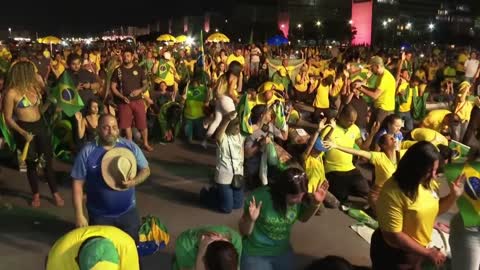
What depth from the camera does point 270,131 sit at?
726 centimetres

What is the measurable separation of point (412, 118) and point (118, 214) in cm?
765

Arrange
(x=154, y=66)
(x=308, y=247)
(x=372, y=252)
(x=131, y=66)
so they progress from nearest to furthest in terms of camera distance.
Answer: (x=372, y=252) < (x=308, y=247) < (x=131, y=66) < (x=154, y=66)

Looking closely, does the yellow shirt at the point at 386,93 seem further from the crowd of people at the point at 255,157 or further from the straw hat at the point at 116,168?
the straw hat at the point at 116,168

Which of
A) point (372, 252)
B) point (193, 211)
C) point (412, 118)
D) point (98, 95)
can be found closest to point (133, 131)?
point (98, 95)

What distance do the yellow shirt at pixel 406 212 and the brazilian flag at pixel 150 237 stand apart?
214 centimetres

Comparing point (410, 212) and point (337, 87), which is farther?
point (337, 87)

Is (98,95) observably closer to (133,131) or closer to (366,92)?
(133,131)

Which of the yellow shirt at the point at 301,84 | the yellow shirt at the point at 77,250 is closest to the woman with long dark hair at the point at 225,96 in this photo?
the yellow shirt at the point at 77,250

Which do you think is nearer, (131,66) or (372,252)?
(372,252)

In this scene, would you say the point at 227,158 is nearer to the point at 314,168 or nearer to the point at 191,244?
the point at 314,168

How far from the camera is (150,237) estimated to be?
16.0 feet

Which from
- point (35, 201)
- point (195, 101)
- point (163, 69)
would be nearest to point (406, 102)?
point (195, 101)

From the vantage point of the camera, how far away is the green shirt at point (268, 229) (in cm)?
379

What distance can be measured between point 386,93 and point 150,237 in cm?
501
